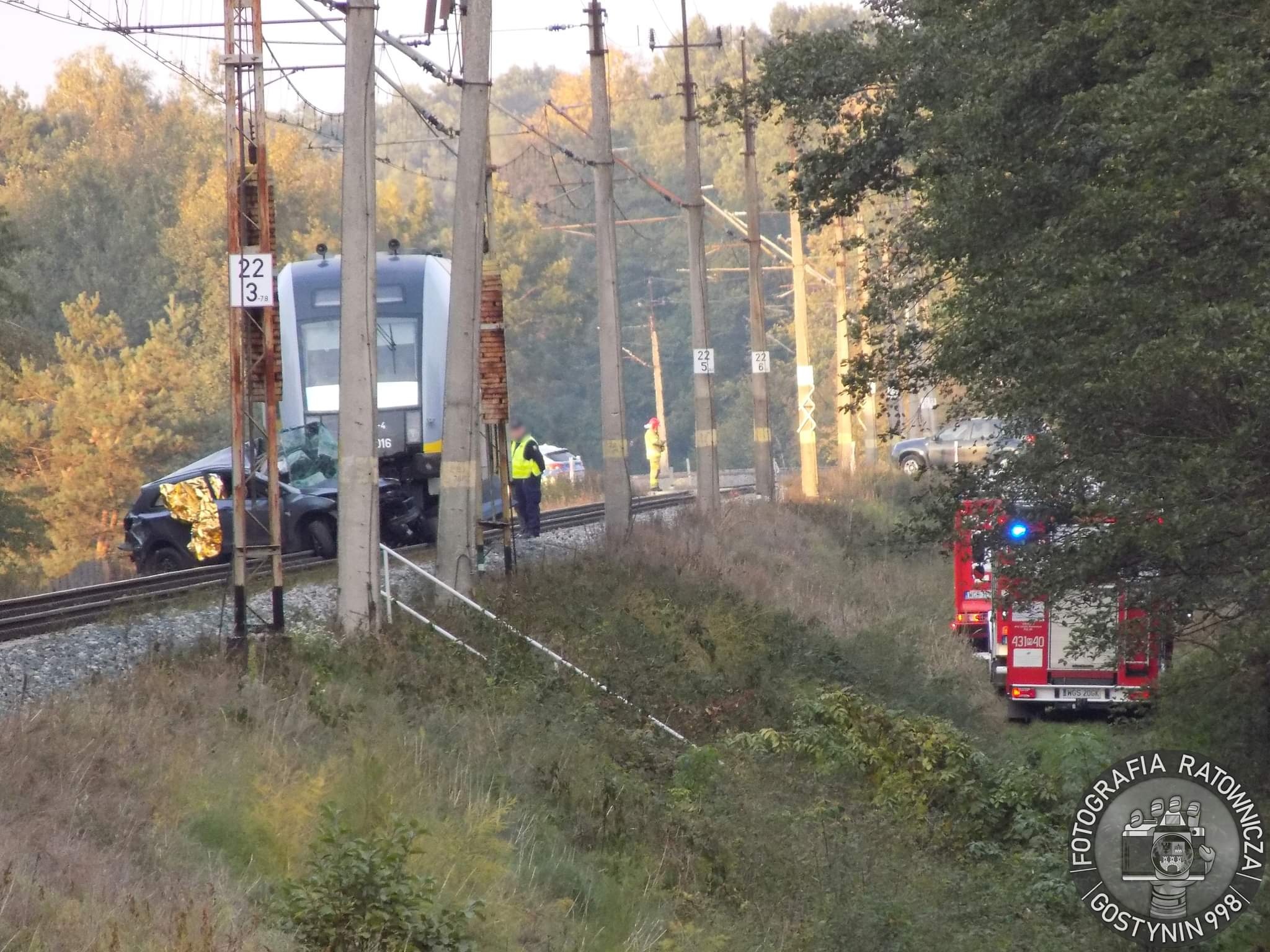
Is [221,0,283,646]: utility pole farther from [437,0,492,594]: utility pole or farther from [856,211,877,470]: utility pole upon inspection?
[856,211,877,470]: utility pole

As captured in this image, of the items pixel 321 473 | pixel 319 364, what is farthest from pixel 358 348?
pixel 319 364

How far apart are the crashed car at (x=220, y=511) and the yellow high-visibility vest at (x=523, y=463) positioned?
2.76 metres

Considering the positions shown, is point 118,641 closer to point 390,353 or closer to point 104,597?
point 104,597

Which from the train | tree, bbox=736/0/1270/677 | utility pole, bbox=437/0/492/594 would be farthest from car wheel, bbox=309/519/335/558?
tree, bbox=736/0/1270/677

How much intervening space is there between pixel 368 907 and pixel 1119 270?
7.76m

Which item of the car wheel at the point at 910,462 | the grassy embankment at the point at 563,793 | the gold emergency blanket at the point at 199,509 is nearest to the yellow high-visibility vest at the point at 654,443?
the car wheel at the point at 910,462

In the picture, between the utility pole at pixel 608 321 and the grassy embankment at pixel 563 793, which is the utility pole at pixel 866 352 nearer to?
the utility pole at pixel 608 321

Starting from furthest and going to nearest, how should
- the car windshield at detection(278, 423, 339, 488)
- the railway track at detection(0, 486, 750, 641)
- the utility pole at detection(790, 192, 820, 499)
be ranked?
the utility pole at detection(790, 192, 820, 499) → the car windshield at detection(278, 423, 339, 488) → the railway track at detection(0, 486, 750, 641)

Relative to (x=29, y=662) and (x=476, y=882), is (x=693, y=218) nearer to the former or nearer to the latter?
(x=29, y=662)

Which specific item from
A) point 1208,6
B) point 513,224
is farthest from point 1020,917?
point 513,224

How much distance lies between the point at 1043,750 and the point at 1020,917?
5.51 metres

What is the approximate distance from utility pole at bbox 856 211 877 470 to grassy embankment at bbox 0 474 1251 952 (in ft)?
13.1

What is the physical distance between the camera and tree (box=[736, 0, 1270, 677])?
11.8 meters

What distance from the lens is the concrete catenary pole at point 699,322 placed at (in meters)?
28.1
